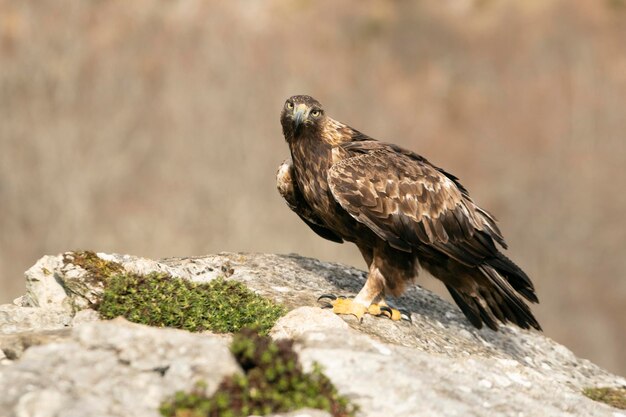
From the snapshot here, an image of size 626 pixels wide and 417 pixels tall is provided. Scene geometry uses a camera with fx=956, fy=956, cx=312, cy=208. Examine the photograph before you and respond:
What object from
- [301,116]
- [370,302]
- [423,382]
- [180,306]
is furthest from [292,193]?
[423,382]

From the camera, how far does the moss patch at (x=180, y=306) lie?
8469 mm

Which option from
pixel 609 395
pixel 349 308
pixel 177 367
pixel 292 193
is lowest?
pixel 177 367

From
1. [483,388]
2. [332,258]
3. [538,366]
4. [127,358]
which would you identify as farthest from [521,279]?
[332,258]

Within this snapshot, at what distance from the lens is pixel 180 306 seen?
Result: 8602mm

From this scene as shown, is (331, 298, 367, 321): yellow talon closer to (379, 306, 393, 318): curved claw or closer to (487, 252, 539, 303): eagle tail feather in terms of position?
(379, 306, 393, 318): curved claw

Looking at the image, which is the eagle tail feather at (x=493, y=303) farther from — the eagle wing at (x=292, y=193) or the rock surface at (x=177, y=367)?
the eagle wing at (x=292, y=193)

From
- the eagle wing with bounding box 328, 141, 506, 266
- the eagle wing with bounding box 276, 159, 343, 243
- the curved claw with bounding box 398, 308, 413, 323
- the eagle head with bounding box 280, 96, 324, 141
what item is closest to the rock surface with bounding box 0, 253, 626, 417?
the curved claw with bounding box 398, 308, 413, 323

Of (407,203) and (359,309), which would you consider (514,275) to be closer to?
(407,203)

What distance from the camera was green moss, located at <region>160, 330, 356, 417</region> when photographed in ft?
19.7

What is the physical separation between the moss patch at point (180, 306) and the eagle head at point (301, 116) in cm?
209

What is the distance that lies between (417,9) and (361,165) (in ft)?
129

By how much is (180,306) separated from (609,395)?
487 cm

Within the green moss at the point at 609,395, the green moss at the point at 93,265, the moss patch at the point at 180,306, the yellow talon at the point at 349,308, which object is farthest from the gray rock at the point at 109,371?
the green moss at the point at 609,395

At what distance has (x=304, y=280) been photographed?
10.9 m
